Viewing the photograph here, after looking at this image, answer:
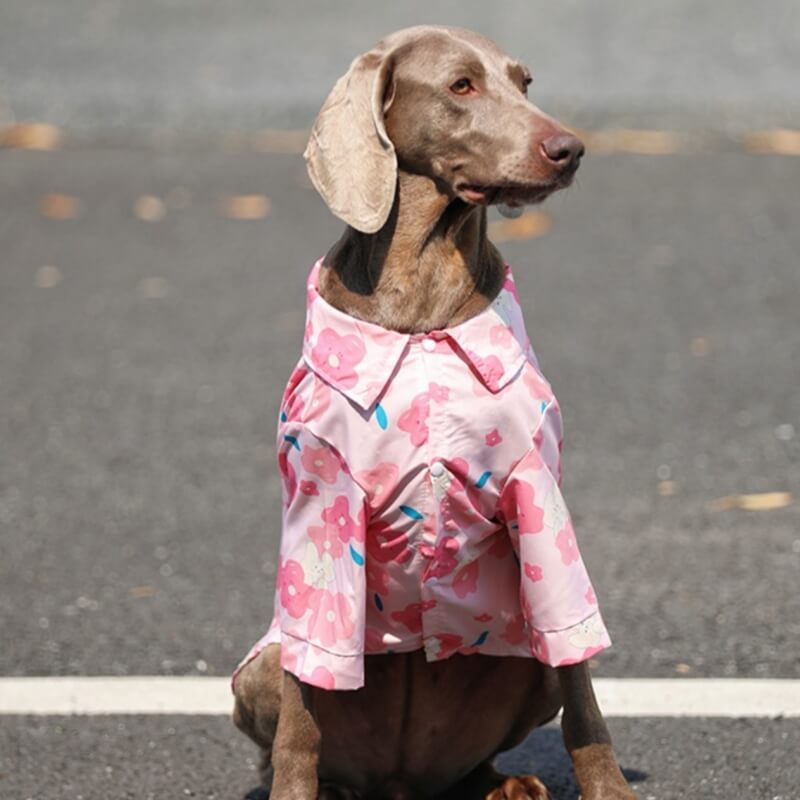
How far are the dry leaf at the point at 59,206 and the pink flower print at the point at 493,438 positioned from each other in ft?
19.5

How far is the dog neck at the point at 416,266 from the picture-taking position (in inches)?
143

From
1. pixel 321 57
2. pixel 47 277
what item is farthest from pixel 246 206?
pixel 321 57

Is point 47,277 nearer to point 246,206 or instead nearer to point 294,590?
point 246,206

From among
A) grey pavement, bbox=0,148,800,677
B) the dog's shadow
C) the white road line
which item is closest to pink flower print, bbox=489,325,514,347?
the dog's shadow

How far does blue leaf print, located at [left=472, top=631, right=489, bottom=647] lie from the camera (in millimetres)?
3705

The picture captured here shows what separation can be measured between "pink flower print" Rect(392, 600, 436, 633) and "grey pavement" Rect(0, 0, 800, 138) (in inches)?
267

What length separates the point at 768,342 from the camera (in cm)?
706

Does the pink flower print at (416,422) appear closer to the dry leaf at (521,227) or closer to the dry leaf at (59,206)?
the dry leaf at (521,227)

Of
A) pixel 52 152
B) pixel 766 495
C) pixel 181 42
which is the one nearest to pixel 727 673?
pixel 766 495

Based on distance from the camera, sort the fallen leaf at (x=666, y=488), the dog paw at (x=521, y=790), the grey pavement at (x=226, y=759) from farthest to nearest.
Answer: the fallen leaf at (x=666, y=488)
the grey pavement at (x=226, y=759)
the dog paw at (x=521, y=790)

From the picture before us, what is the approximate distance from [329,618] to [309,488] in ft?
0.84

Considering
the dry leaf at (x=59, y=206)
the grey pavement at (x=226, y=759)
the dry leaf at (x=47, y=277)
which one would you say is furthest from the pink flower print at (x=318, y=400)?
the dry leaf at (x=59, y=206)

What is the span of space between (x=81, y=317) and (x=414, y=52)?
14.2 ft

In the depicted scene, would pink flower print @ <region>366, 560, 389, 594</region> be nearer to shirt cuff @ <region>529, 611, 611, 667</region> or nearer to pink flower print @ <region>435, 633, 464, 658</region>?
pink flower print @ <region>435, 633, 464, 658</region>
